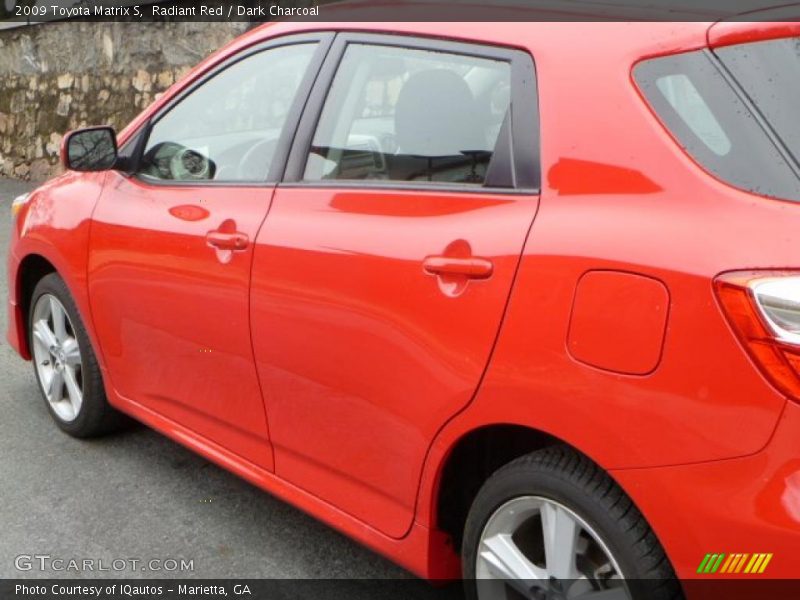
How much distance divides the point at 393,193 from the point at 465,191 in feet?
0.86

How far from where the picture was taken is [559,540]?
2391 mm

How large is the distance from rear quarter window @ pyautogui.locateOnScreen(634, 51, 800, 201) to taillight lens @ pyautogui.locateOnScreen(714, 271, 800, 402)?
0.67 ft

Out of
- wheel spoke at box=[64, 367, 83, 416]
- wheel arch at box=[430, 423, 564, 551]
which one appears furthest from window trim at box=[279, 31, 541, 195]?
wheel spoke at box=[64, 367, 83, 416]

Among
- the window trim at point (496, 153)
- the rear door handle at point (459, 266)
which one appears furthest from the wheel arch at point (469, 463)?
the window trim at point (496, 153)

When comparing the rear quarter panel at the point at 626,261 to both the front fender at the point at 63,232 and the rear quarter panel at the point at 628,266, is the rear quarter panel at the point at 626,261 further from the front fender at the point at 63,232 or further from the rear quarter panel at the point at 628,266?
the front fender at the point at 63,232

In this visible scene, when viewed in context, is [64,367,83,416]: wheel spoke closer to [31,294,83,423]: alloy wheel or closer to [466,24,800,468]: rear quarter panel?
[31,294,83,423]: alloy wheel

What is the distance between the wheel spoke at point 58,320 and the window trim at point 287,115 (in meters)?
0.81

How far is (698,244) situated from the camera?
6.77ft

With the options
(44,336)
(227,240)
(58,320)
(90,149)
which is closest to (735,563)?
(227,240)

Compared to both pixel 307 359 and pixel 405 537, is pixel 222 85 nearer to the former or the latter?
pixel 307 359

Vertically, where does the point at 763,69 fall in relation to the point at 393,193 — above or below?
above

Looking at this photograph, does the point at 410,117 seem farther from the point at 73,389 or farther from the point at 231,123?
the point at 73,389

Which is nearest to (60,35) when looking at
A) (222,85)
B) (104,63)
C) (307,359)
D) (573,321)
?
(104,63)

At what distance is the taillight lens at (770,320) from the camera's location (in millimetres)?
1957
